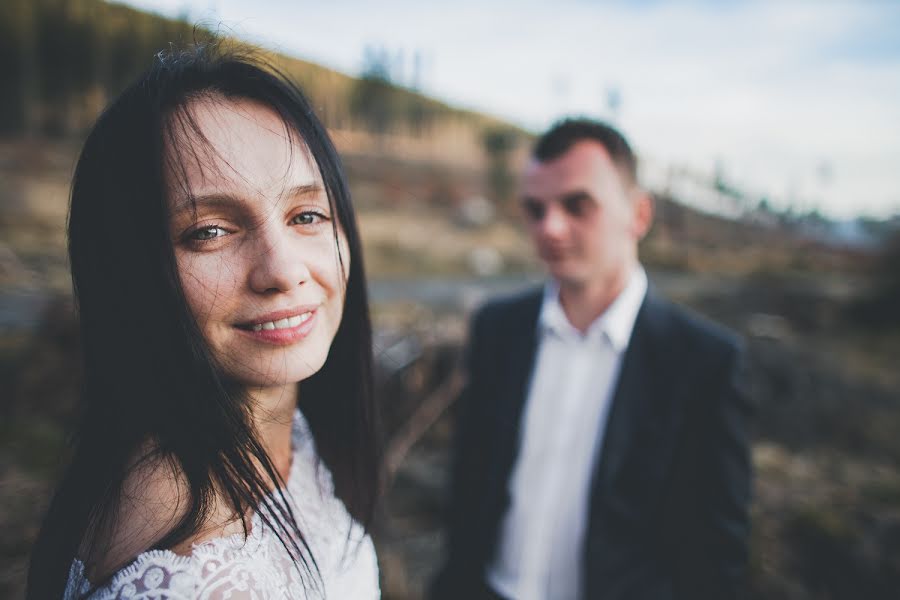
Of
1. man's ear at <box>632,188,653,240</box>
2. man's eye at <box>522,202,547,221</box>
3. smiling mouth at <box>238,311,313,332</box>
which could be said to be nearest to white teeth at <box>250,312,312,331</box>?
smiling mouth at <box>238,311,313,332</box>

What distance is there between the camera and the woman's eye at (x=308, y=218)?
0.99 m

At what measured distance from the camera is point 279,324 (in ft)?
3.04

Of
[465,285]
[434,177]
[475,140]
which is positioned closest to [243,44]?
[465,285]

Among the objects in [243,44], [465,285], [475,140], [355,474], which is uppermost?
[475,140]

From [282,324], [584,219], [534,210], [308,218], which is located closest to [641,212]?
[584,219]

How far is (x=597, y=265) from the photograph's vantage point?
2199 millimetres

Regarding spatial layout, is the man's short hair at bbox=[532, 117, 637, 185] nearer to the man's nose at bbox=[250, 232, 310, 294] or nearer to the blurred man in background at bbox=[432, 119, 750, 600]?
the blurred man in background at bbox=[432, 119, 750, 600]

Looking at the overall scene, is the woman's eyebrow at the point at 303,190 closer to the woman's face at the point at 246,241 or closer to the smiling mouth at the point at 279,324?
the woman's face at the point at 246,241

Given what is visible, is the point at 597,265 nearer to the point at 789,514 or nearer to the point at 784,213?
the point at 789,514

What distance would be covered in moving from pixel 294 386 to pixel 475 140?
184 ft

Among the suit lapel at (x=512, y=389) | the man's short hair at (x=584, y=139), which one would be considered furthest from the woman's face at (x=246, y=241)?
the man's short hair at (x=584, y=139)

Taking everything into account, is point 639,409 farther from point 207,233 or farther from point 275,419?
point 207,233

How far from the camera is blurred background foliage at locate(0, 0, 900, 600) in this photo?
129 inches

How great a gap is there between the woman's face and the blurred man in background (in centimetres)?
149
